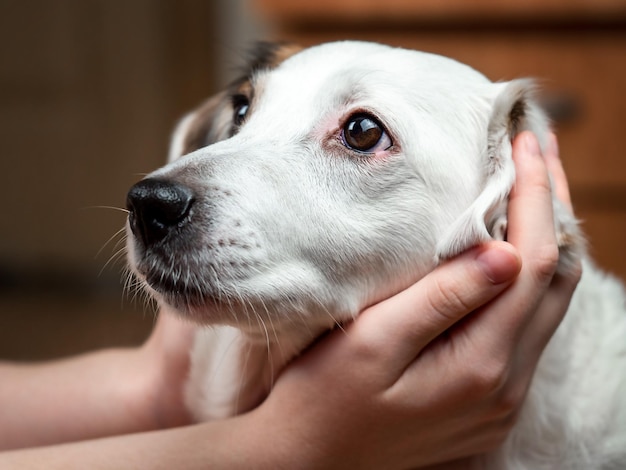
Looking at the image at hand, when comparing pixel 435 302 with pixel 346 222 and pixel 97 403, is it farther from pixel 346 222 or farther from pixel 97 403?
pixel 97 403

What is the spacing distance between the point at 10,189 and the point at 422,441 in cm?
302

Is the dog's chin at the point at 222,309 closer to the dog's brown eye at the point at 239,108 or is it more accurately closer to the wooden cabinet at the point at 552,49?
the dog's brown eye at the point at 239,108

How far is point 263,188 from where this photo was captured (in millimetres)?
957

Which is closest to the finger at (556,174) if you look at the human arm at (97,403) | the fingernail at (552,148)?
the fingernail at (552,148)

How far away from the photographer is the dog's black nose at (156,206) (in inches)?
34.9

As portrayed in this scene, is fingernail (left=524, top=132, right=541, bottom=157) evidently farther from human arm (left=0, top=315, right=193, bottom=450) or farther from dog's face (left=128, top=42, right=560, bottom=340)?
human arm (left=0, top=315, right=193, bottom=450)

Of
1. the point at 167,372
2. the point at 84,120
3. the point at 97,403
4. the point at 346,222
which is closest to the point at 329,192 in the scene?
the point at 346,222

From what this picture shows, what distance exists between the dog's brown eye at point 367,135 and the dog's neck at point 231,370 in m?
0.28

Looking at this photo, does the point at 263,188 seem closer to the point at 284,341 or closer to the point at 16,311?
the point at 284,341

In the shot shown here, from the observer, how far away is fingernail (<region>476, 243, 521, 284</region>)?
0.89 meters

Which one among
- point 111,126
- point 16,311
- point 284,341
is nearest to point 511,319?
point 284,341

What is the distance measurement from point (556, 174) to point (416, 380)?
411 millimetres

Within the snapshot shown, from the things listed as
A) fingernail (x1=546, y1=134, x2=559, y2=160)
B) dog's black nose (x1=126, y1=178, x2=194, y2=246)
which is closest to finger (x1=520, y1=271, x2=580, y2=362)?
fingernail (x1=546, y1=134, x2=559, y2=160)

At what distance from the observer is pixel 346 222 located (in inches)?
38.9
